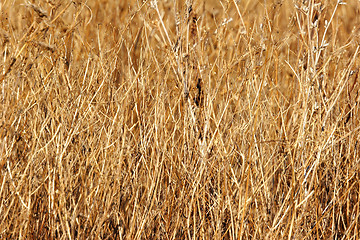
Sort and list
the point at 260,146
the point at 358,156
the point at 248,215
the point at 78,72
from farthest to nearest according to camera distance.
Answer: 1. the point at 78,72
2. the point at 358,156
3. the point at 260,146
4. the point at 248,215

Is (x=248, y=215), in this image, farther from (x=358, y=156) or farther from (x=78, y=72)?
(x=78, y=72)

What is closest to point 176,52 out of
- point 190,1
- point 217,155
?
point 190,1

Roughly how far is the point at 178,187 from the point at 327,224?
445 millimetres

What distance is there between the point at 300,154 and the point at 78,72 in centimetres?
76

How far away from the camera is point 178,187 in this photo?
52.5 inches

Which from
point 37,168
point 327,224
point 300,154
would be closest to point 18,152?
point 37,168

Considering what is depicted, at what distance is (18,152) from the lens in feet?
4.60

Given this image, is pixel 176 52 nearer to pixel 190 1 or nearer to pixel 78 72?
pixel 190 1

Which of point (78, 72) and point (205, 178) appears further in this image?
point (78, 72)

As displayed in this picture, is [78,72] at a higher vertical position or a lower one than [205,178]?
higher

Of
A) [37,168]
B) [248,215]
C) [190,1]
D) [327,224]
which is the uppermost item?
[190,1]

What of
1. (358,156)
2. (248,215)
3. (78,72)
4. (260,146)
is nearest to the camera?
(248,215)

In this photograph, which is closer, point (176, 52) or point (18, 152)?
point (176, 52)

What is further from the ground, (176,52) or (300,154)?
(176,52)
